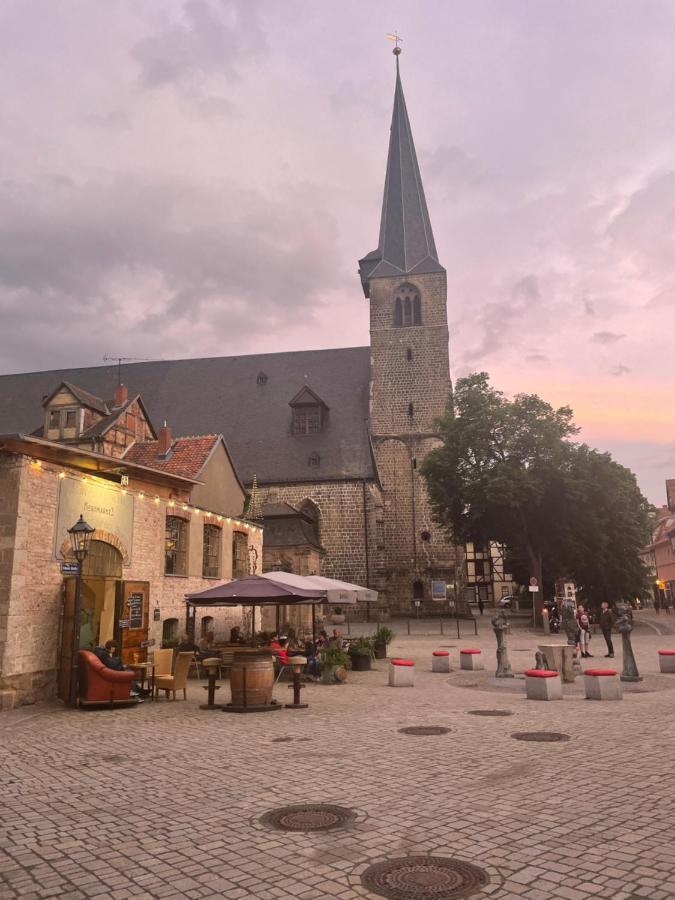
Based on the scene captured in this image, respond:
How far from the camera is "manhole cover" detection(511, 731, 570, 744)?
8812mm

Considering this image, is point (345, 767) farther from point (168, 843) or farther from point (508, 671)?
point (508, 671)

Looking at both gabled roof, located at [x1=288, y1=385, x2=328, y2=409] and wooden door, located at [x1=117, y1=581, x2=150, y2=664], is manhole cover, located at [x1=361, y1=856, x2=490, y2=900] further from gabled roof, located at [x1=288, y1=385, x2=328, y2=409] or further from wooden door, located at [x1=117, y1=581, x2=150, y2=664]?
gabled roof, located at [x1=288, y1=385, x2=328, y2=409]

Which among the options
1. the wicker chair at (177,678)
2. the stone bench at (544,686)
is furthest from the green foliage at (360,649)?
the stone bench at (544,686)

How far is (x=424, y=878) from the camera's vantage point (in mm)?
4453

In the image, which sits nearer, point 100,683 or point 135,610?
point 100,683

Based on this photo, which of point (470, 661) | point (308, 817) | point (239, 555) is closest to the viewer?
point (308, 817)

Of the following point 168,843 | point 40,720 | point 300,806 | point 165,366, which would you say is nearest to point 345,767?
point 300,806

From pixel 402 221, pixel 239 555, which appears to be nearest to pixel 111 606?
pixel 239 555

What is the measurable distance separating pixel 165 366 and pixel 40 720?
41450 mm

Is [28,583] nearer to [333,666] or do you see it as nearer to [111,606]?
[111,606]

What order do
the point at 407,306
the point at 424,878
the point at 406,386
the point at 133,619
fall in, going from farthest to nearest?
the point at 407,306 → the point at 406,386 → the point at 133,619 → the point at 424,878

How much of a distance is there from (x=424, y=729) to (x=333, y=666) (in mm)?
6412

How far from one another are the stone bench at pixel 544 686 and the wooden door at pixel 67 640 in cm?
846

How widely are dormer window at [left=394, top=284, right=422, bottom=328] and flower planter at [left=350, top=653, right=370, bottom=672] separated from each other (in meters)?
30.6
